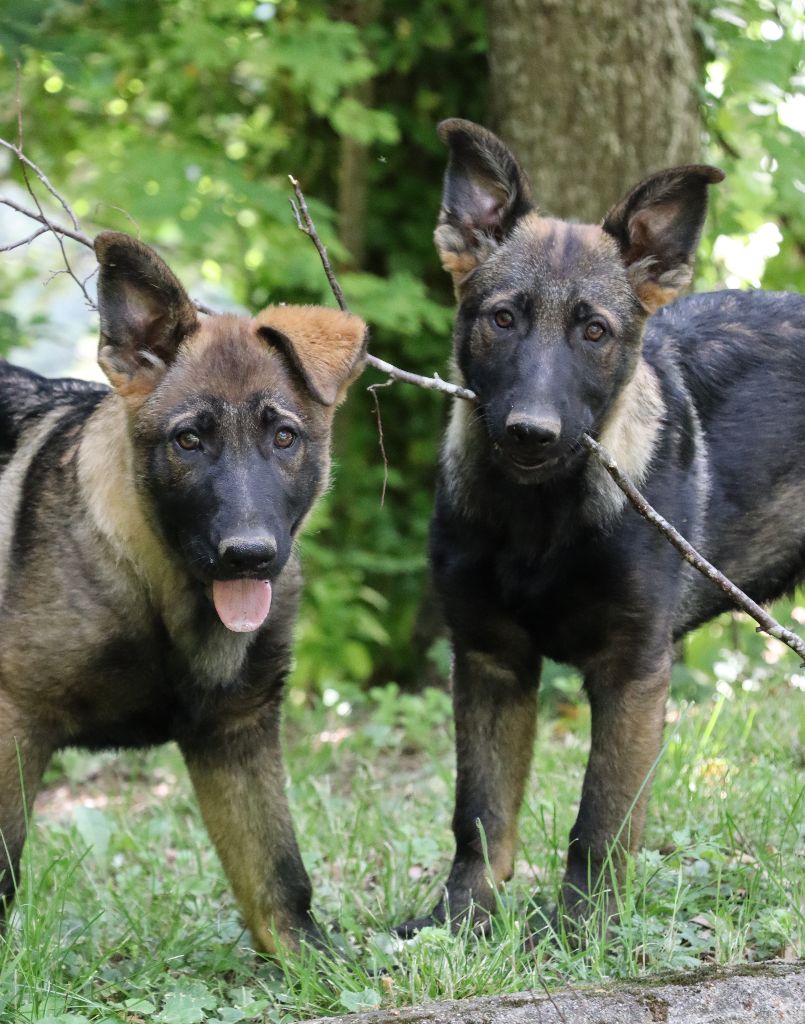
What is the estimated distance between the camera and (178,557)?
3924 mm

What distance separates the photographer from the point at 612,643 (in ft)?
13.8

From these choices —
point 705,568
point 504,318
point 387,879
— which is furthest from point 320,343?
point 387,879

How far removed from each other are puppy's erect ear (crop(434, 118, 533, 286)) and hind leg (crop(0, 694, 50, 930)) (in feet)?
6.73

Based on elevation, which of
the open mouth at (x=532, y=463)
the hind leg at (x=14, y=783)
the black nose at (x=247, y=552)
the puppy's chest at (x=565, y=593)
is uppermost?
the open mouth at (x=532, y=463)

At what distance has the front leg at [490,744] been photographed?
4.45m

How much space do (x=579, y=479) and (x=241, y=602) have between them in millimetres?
1193

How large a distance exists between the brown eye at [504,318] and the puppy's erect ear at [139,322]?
3.12 ft

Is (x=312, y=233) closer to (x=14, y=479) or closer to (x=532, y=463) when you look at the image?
(x=532, y=463)

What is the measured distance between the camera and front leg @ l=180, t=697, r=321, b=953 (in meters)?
4.21

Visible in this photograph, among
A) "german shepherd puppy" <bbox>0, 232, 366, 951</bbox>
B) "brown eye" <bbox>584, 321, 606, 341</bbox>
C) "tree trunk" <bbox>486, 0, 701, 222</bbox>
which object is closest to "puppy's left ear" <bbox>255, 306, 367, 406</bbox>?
"german shepherd puppy" <bbox>0, 232, 366, 951</bbox>

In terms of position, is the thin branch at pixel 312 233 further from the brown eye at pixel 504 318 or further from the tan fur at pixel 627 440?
the tan fur at pixel 627 440

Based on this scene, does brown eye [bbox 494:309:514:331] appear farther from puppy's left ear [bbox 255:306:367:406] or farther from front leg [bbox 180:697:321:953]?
front leg [bbox 180:697:321:953]

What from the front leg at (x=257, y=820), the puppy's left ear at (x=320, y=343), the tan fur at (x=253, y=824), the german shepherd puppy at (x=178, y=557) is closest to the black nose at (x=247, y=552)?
the german shepherd puppy at (x=178, y=557)

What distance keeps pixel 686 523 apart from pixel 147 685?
183 cm
